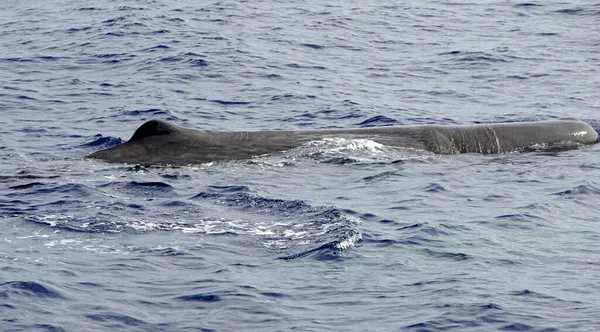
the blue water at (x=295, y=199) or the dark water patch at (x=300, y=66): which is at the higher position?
the blue water at (x=295, y=199)

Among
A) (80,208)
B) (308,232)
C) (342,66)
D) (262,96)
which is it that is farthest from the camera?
(342,66)

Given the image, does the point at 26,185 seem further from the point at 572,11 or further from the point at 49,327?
the point at 572,11

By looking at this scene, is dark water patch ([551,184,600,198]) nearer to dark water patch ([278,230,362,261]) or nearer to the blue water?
the blue water

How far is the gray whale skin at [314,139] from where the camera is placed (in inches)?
784

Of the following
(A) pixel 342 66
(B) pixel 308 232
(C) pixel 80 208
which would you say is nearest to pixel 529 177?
(B) pixel 308 232

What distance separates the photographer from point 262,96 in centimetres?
2967

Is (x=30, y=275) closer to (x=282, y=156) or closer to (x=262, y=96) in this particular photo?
(x=282, y=156)

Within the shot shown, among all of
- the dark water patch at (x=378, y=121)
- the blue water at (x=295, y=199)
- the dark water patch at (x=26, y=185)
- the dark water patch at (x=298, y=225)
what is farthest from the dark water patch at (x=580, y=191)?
the dark water patch at (x=26, y=185)

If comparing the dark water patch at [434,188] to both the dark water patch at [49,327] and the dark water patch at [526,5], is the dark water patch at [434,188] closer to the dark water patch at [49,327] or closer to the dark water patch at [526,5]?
the dark water patch at [49,327]

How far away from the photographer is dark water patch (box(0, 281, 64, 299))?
43.1 ft

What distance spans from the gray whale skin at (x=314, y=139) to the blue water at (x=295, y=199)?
1.07ft

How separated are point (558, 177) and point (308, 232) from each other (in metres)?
6.27

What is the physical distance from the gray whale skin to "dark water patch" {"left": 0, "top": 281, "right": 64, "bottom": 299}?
6328 millimetres

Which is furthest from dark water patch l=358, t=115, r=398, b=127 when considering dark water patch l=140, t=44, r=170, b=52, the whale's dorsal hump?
dark water patch l=140, t=44, r=170, b=52
